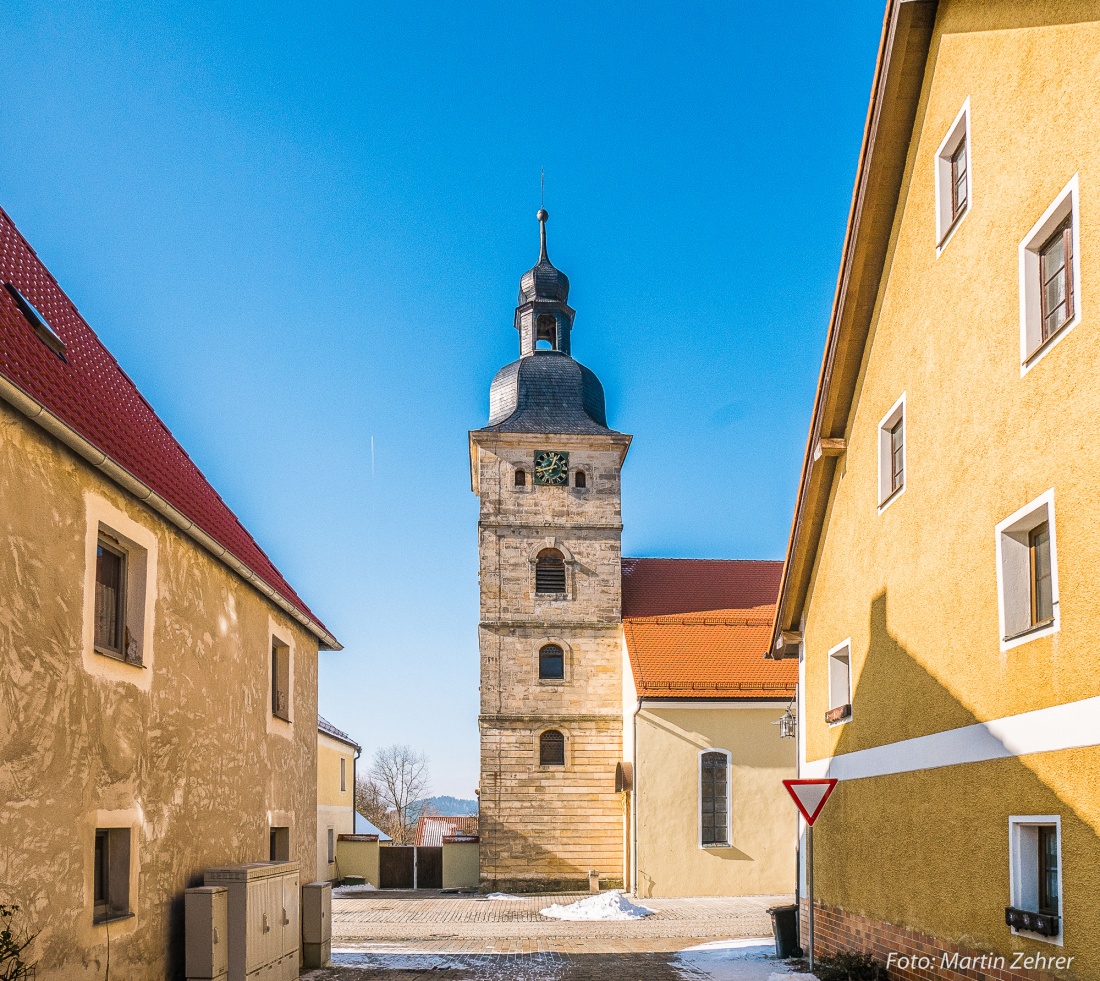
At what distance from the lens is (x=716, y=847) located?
29406mm

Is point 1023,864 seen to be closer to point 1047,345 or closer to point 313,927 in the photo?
point 1047,345

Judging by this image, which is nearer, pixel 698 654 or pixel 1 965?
pixel 1 965

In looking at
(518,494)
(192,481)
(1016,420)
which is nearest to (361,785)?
(518,494)

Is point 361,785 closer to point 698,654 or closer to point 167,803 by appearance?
point 698,654

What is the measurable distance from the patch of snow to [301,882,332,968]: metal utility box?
29.8 feet

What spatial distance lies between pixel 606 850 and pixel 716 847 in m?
3.58

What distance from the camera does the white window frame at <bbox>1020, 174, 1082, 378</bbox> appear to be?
8.48 metres

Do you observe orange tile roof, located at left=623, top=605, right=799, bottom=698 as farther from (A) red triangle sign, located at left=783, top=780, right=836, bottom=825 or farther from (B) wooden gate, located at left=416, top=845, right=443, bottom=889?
(A) red triangle sign, located at left=783, top=780, right=836, bottom=825

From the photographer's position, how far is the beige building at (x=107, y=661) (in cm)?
812

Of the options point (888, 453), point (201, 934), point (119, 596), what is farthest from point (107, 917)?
point (888, 453)

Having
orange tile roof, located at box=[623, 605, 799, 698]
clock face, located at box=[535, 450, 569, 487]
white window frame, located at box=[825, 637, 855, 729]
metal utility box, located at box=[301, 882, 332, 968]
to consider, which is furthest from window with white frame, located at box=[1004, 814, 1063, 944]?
clock face, located at box=[535, 450, 569, 487]

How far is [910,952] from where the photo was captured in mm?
11250

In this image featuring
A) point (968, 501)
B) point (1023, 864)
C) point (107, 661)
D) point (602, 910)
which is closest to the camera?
point (1023, 864)

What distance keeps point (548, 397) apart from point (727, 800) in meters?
12.5
